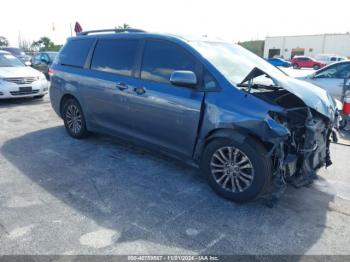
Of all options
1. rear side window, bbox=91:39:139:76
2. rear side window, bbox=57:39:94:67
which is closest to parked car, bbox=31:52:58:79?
rear side window, bbox=57:39:94:67

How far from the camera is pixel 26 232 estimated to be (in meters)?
2.88

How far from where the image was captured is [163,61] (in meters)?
4.01

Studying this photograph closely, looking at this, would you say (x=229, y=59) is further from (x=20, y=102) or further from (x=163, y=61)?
(x=20, y=102)

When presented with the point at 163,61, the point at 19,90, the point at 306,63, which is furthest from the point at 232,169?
the point at 306,63

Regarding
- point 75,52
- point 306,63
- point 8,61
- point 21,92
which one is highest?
point 306,63

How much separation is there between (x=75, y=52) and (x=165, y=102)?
259cm

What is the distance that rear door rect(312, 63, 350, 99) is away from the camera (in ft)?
25.3

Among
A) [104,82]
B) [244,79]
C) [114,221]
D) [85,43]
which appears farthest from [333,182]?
[85,43]

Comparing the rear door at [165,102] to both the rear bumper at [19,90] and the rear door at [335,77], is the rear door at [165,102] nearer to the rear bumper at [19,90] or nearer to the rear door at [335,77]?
the rear door at [335,77]

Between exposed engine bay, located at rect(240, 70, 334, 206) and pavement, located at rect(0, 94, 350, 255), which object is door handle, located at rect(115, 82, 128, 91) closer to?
pavement, located at rect(0, 94, 350, 255)

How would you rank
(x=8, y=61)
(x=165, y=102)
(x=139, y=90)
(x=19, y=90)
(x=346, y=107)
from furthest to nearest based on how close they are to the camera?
(x=8, y=61) < (x=19, y=90) < (x=346, y=107) < (x=139, y=90) < (x=165, y=102)

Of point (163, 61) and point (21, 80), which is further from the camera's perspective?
point (21, 80)

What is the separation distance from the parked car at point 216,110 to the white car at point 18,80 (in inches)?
212

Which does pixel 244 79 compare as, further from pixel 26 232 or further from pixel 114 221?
pixel 26 232
